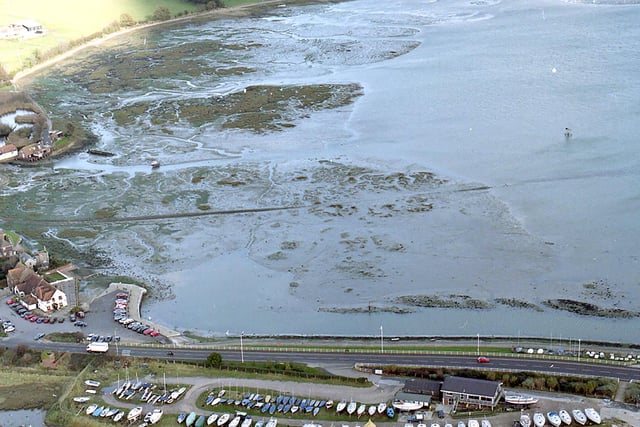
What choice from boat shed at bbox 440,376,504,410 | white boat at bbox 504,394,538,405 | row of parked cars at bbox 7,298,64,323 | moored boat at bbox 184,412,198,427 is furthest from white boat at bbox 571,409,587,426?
row of parked cars at bbox 7,298,64,323

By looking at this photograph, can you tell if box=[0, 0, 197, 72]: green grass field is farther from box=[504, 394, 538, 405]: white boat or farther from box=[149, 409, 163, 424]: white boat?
box=[504, 394, 538, 405]: white boat

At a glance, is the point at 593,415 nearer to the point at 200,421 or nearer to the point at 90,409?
the point at 200,421

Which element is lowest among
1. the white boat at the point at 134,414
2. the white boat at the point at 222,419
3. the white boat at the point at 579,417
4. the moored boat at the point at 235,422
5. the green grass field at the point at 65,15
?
the white boat at the point at 579,417

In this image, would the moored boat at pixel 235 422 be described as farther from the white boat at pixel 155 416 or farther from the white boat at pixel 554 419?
the white boat at pixel 554 419

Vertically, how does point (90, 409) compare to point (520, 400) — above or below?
above

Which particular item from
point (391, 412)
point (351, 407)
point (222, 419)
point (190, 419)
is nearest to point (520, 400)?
point (391, 412)

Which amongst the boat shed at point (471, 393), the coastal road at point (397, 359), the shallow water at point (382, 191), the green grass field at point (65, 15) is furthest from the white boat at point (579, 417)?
the green grass field at point (65, 15)

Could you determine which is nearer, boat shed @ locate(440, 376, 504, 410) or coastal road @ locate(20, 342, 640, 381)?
boat shed @ locate(440, 376, 504, 410)
